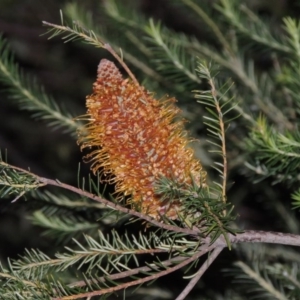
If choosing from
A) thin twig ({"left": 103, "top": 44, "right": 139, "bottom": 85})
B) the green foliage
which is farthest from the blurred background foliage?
thin twig ({"left": 103, "top": 44, "right": 139, "bottom": 85})

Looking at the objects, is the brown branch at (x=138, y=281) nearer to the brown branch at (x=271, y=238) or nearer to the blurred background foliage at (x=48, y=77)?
the brown branch at (x=271, y=238)

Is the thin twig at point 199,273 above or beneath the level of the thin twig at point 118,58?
beneath

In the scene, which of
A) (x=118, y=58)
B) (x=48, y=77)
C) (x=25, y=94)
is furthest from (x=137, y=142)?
(x=48, y=77)

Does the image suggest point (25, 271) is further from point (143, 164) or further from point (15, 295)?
point (143, 164)

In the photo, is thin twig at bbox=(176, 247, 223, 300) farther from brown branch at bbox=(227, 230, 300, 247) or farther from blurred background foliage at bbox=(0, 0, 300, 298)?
blurred background foliage at bbox=(0, 0, 300, 298)

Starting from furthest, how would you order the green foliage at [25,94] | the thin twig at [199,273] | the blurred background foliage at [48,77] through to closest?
the blurred background foliage at [48,77] < the green foliage at [25,94] < the thin twig at [199,273]

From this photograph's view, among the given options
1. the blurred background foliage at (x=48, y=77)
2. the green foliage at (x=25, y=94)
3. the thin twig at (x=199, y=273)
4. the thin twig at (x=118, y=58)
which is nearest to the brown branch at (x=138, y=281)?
the thin twig at (x=199, y=273)

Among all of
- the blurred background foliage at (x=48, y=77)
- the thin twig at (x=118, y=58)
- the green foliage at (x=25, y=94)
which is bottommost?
the blurred background foliage at (x=48, y=77)

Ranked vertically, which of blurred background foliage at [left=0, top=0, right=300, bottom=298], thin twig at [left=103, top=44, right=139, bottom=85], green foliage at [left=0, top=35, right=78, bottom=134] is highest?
thin twig at [left=103, top=44, right=139, bottom=85]

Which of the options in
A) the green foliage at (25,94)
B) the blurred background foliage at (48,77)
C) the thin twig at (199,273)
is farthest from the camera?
the blurred background foliage at (48,77)

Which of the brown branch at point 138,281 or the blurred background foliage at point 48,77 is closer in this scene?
the brown branch at point 138,281
